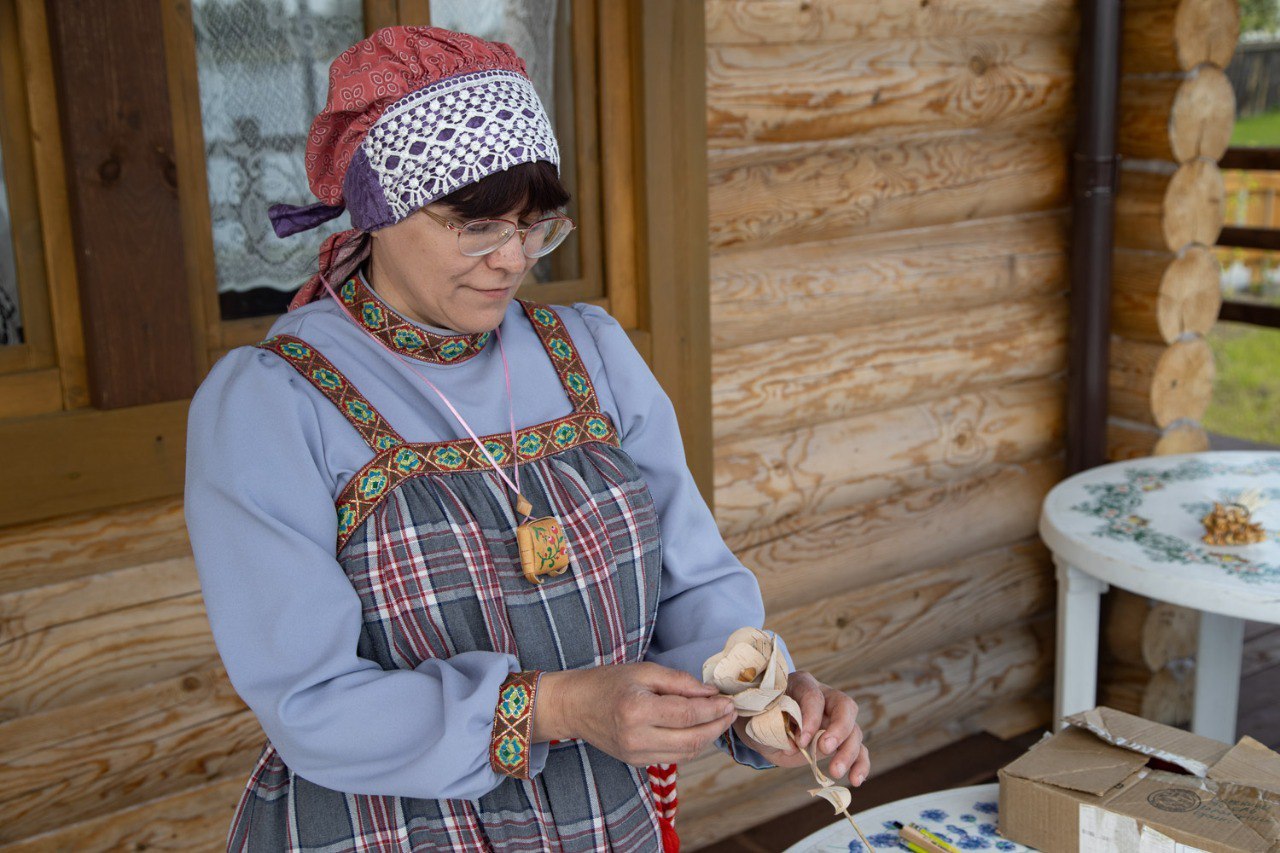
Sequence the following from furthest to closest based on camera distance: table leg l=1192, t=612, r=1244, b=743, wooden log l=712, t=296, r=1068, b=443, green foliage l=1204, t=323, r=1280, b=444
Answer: green foliage l=1204, t=323, r=1280, b=444, wooden log l=712, t=296, r=1068, b=443, table leg l=1192, t=612, r=1244, b=743

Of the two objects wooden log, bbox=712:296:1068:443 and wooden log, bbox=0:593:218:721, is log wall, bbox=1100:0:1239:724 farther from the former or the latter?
wooden log, bbox=0:593:218:721

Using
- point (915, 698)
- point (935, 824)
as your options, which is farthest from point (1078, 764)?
point (915, 698)

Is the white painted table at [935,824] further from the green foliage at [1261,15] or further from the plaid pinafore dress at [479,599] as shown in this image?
the green foliage at [1261,15]

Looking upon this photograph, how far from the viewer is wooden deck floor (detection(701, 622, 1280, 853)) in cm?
355

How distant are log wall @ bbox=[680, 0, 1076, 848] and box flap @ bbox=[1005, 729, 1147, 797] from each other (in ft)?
5.02

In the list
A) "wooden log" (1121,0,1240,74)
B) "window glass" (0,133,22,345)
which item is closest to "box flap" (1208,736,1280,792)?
"window glass" (0,133,22,345)

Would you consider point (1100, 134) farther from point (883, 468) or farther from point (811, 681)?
point (811, 681)

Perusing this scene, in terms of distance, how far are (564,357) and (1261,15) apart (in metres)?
11.4

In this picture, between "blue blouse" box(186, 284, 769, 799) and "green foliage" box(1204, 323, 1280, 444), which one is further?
"green foliage" box(1204, 323, 1280, 444)

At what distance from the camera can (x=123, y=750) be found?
259 centimetres

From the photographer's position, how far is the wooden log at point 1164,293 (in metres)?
3.85

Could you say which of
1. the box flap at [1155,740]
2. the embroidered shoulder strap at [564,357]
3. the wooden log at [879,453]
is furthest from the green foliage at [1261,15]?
the embroidered shoulder strap at [564,357]

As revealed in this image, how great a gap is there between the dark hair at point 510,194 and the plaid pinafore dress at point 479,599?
0.82ft

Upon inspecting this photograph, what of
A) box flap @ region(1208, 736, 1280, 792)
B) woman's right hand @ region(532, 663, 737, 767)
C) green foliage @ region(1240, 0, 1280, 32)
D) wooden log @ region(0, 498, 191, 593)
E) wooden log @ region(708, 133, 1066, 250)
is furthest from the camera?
green foliage @ region(1240, 0, 1280, 32)
